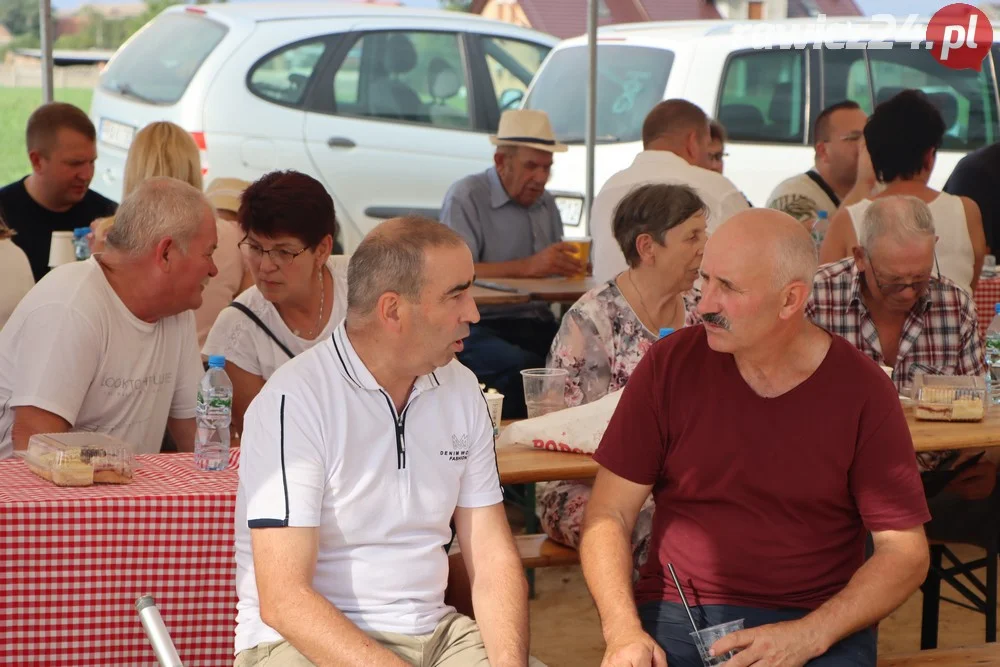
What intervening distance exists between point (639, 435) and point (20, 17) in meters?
15.6

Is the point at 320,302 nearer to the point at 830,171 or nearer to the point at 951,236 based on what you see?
the point at 951,236

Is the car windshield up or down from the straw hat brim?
up

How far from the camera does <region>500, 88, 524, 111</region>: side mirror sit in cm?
868

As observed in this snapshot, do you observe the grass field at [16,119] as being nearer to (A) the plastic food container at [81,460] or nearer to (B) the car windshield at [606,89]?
(B) the car windshield at [606,89]

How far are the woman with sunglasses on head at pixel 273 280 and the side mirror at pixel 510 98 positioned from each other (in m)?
5.17

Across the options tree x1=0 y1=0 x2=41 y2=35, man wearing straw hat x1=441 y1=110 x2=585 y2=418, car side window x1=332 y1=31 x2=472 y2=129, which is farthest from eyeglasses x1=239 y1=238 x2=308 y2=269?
tree x1=0 y1=0 x2=41 y2=35

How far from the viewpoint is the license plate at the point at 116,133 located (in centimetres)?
776

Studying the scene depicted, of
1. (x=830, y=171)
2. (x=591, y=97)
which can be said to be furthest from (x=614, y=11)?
(x=830, y=171)

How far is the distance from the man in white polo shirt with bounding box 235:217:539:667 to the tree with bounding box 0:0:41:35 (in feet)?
47.9

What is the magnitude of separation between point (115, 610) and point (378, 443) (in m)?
0.68

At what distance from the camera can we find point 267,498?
2273 millimetres

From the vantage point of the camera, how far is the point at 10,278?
395 cm

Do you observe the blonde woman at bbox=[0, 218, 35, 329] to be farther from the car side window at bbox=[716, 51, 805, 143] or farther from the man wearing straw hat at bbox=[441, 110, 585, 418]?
the car side window at bbox=[716, 51, 805, 143]

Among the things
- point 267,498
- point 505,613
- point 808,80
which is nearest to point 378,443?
point 267,498
